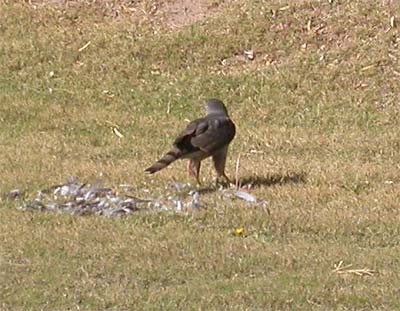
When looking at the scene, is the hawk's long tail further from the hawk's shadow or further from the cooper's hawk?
the hawk's shadow

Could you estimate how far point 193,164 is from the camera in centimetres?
1032

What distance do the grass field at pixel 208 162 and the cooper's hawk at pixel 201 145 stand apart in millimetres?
254

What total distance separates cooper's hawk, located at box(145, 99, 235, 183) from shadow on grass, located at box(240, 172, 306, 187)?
26 cm

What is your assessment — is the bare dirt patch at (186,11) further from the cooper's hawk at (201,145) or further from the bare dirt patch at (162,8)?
the cooper's hawk at (201,145)

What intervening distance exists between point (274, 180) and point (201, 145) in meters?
0.90

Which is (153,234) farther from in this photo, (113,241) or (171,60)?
(171,60)

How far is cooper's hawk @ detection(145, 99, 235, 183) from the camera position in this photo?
10.1 m

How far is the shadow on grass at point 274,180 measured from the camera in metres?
10.4

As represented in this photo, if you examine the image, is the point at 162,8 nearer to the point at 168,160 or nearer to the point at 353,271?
the point at 168,160

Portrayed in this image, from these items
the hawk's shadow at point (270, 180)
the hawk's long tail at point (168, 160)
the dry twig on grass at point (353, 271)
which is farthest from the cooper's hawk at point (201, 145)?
the dry twig on grass at point (353, 271)

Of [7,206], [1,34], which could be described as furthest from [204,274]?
[1,34]

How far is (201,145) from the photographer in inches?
396

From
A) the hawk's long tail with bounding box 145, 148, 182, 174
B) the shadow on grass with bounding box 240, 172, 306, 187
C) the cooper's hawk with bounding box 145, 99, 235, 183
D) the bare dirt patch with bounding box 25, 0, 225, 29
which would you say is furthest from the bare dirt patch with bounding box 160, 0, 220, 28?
the hawk's long tail with bounding box 145, 148, 182, 174

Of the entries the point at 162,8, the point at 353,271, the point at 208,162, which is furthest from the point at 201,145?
the point at 162,8
